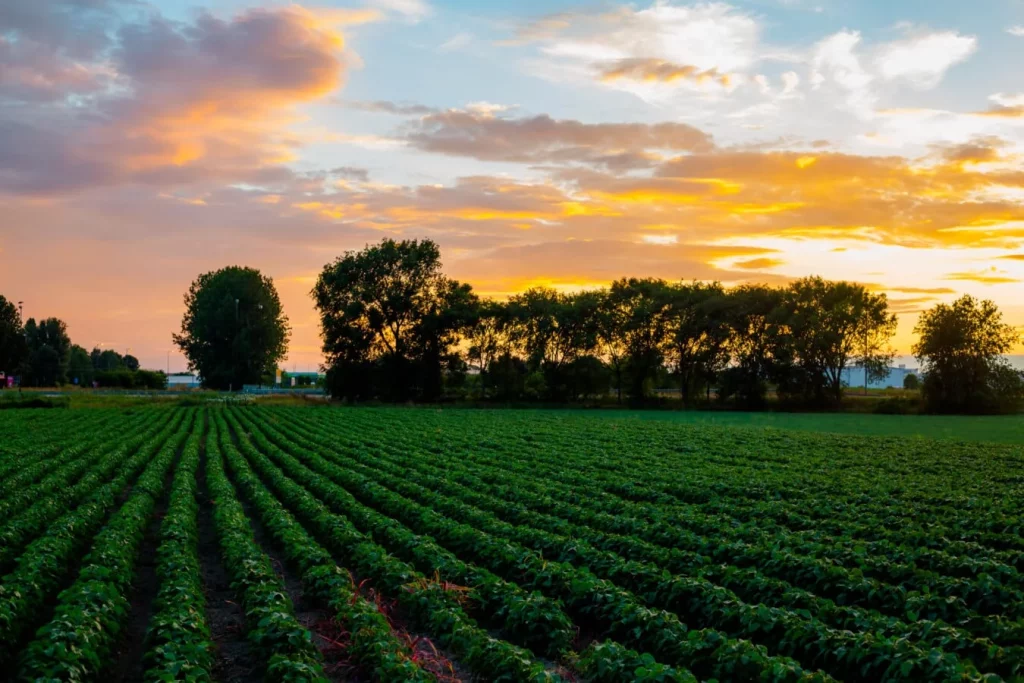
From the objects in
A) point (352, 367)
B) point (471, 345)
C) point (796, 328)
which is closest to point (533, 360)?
point (471, 345)

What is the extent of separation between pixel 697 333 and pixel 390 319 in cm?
3485

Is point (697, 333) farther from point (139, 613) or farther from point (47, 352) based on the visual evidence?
point (47, 352)

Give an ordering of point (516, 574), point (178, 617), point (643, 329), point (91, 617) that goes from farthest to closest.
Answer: point (643, 329)
point (516, 574)
point (178, 617)
point (91, 617)

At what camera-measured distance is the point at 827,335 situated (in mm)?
86062

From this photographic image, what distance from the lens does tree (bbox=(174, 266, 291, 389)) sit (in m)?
128

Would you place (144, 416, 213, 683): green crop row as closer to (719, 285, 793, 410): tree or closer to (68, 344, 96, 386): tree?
(719, 285, 793, 410): tree

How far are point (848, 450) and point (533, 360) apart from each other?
60.8 meters

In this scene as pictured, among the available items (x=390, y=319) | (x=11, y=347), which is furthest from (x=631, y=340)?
(x=11, y=347)

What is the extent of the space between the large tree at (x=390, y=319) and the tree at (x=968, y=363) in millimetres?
49054

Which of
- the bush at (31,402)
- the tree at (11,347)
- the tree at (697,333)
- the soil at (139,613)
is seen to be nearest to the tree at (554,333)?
the tree at (697,333)

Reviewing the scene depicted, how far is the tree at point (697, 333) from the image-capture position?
9069 cm

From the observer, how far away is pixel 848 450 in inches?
1436

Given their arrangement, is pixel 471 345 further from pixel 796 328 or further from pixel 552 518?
pixel 552 518

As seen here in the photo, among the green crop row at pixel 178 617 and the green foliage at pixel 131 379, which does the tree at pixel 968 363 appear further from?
the green foliage at pixel 131 379
